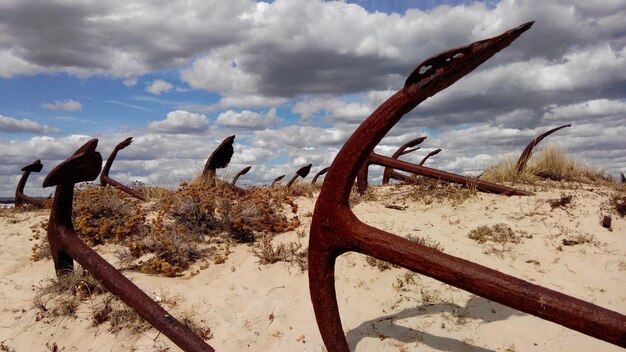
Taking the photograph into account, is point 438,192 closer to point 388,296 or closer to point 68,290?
point 388,296

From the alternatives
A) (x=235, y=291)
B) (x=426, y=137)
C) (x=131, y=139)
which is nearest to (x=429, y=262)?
(x=235, y=291)

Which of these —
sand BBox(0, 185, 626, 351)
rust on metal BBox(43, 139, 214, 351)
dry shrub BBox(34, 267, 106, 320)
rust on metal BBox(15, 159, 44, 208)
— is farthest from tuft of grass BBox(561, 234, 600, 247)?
rust on metal BBox(15, 159, 44, 208)

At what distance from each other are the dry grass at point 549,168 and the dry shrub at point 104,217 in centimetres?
550

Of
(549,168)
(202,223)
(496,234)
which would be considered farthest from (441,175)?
(549,168)

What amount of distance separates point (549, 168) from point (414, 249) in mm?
7854

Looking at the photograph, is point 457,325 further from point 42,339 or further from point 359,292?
point 42,339

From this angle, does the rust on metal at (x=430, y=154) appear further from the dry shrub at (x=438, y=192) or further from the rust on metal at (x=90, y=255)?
the rust on metal at (x=90, y=255)

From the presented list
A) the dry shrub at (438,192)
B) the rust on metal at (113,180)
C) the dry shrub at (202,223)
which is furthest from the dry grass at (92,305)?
the dry shrub at (438,192)

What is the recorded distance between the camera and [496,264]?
3982mm

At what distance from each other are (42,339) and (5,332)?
37cm

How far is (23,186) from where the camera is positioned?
8.64 metres

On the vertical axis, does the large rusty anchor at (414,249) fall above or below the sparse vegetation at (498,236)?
above

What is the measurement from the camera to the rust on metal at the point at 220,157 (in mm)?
6363

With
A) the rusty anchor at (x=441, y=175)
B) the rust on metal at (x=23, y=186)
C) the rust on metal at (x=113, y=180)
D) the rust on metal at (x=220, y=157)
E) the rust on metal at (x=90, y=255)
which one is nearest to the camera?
the rust on metal at (x=90, y=255)
